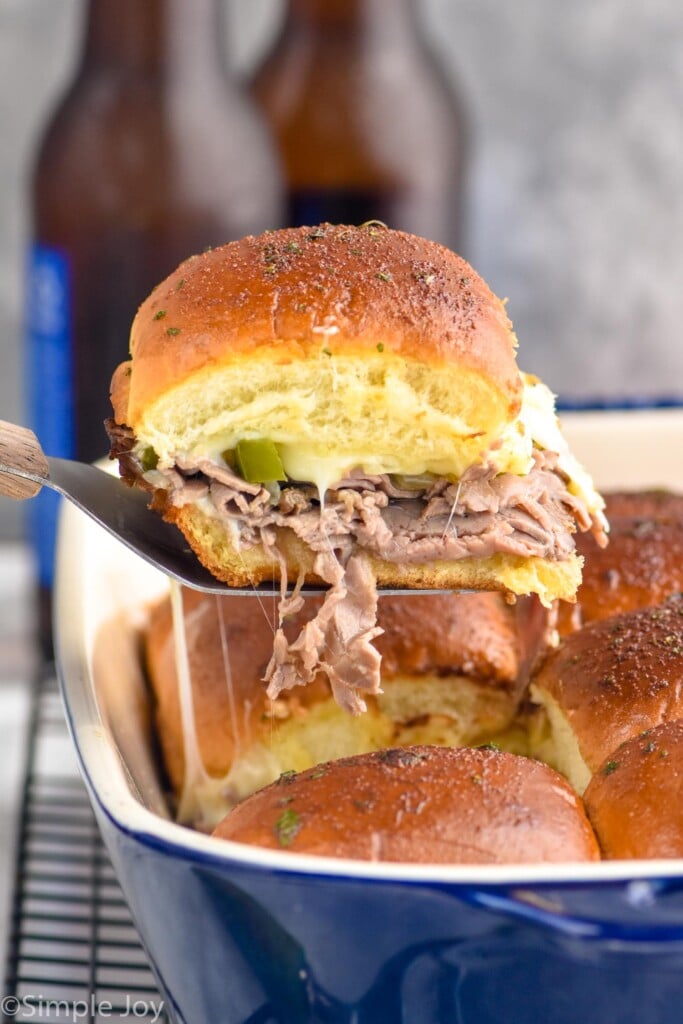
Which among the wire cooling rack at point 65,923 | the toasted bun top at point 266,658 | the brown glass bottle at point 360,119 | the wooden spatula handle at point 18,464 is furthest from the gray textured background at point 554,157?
the wooden spatula handle at point 18,464

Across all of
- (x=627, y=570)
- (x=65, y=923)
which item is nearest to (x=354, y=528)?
(x=627, y=570)

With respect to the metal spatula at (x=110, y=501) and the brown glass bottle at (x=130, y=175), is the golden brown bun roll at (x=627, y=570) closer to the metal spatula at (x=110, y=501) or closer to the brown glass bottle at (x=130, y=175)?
the metal spatula at (x=110, y=501)

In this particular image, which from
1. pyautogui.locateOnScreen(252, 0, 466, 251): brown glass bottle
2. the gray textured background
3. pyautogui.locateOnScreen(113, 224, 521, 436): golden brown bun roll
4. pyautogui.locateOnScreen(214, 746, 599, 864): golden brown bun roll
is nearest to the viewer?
pyautogui.locateOnScreen(214, 746, 599, 864): golden brown bun roll

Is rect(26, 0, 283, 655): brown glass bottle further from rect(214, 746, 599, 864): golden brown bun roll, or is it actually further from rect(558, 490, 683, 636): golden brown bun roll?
rect(214, 746, 599, 864): golden brown bun roll

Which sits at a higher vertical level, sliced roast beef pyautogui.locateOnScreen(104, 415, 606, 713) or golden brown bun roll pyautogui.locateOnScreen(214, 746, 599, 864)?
sliced roast beef pyautogui.locateOnScreen(104, 415, 606, 713)

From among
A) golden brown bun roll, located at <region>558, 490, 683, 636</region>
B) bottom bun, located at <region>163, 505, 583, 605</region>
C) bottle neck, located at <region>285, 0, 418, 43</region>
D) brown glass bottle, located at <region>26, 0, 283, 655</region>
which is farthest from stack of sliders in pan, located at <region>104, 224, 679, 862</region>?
bottle neck, located at <region>285, 0, 418, 43</region>

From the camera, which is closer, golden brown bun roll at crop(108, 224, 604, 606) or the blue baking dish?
the blue baking dish
